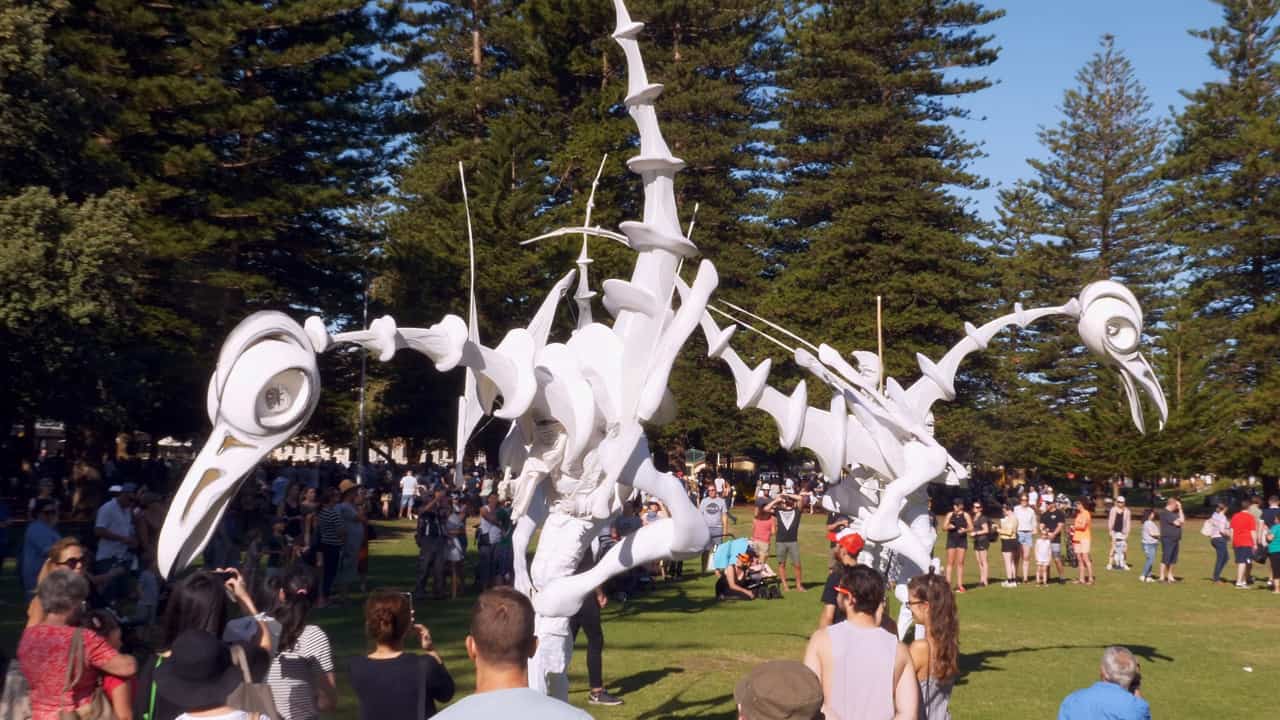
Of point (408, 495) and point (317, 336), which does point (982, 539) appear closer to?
point (317, 336)

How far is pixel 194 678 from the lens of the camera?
4.50 meters

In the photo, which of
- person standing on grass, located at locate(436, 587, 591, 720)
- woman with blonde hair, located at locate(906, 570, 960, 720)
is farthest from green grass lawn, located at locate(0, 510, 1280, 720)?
person standing on grass, located at locate(436, 587, 591, 720)

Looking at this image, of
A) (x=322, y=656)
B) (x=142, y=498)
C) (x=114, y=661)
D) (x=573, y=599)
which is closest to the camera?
(x=114, y=661)

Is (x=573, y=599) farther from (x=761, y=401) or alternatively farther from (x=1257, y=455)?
(x=1257, y=455)

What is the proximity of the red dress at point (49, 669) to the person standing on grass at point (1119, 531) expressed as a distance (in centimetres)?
2093

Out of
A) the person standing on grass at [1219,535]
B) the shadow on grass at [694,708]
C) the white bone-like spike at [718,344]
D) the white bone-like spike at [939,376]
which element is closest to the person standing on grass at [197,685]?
the shadow on grass at [694,708]

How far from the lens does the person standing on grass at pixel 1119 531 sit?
23250 millimetres

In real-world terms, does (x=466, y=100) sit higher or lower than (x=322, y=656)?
higher

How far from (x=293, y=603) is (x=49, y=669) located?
110cm

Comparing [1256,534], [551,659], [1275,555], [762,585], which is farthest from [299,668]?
[1256,534]

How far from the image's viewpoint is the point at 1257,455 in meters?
41.0

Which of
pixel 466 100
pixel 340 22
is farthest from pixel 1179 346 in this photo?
pixel 340 22

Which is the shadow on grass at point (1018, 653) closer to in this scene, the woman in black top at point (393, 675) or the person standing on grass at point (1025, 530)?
the person standing on grass at point (1025, 530)

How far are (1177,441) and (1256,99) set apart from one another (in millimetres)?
13451
